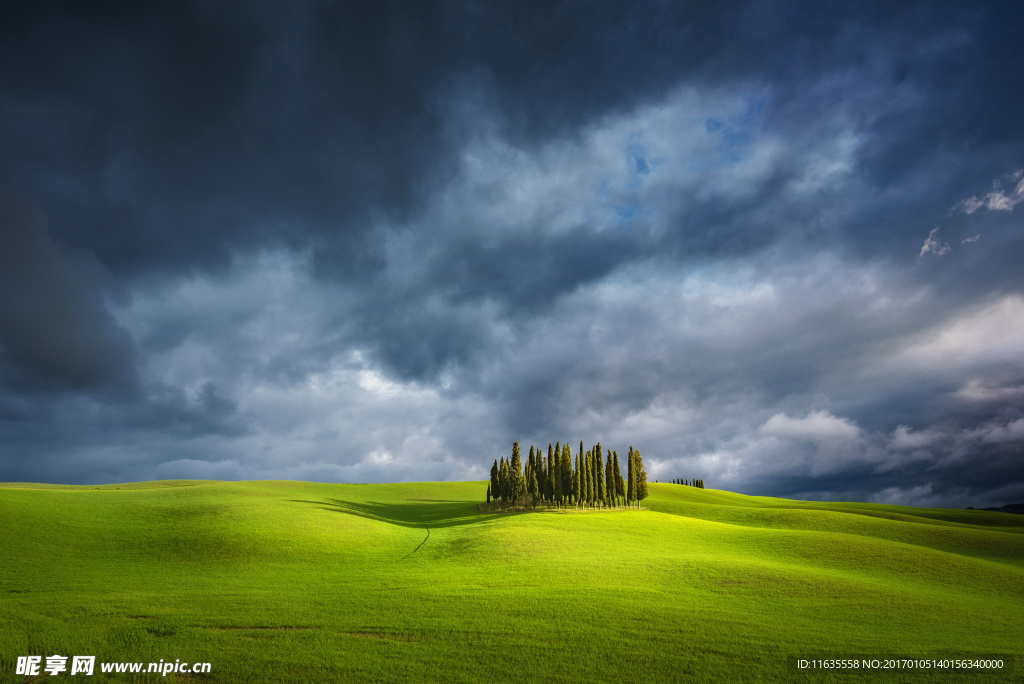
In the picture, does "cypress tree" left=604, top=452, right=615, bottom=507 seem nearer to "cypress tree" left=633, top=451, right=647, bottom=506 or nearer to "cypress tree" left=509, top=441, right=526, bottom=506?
"cypress tree" left=633, top=451, right=647, bottom=506

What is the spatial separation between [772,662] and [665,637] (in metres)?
3.77

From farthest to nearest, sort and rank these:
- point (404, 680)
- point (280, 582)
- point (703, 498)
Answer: point (703, 498) → point (280, 582) → point (404, 680)

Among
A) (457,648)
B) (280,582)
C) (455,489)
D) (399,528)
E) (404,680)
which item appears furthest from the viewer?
(455,489)

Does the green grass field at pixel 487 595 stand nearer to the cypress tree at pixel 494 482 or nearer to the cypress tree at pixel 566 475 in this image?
the cypress tree at pixel 566 475

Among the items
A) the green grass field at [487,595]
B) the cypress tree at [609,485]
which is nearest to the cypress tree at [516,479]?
the cypress tree at [609,485]

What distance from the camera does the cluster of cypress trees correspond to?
76.1m

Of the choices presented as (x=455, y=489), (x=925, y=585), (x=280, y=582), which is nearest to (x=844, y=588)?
(x=925, y=585)

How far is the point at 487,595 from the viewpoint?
85.5 feet

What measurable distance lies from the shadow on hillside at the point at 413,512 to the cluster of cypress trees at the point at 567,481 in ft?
23.8

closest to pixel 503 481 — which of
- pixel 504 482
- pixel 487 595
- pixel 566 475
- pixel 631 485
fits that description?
pixel 504 482

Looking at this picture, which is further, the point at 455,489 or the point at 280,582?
the point at 455,489

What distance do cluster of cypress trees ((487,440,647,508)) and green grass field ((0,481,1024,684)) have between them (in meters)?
19.2

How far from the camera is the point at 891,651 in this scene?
18.8 m

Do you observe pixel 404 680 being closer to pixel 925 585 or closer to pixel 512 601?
pixel 512 601
